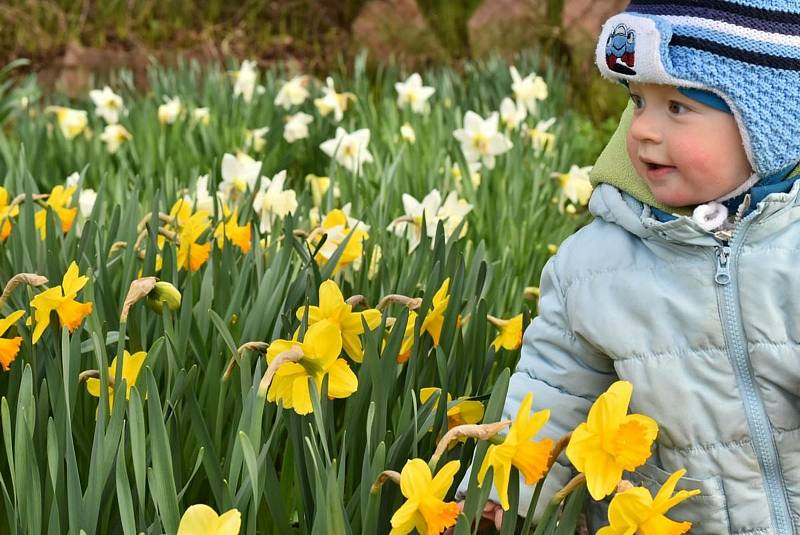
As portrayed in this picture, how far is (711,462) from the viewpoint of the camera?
1.43 metres

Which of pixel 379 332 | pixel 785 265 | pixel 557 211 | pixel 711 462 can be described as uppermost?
pixel 785 265

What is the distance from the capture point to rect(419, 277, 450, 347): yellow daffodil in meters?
1.66

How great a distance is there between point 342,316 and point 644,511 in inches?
19.0

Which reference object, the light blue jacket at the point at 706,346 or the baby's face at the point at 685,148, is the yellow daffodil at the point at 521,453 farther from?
the baby's face at the point at 685,148

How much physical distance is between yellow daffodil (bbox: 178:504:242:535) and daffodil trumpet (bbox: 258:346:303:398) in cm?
17

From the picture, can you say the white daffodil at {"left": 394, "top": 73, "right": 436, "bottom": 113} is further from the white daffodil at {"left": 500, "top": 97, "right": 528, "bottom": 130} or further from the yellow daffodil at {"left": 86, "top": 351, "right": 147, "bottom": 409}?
the yellow daffodil at {"left": 86, "top": 351, "right": 147, "bottom": 409}

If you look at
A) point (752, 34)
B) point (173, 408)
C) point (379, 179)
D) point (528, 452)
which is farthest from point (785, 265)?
point (379, 179)

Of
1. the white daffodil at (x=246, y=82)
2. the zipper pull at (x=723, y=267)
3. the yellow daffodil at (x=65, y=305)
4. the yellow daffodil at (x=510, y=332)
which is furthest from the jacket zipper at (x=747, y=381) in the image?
the white daffodil at (x=246, y=82)

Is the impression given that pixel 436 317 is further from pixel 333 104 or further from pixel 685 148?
pixel 333 104

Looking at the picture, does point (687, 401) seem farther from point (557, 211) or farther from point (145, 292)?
point (557, 211)

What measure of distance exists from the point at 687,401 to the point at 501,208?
5.25 feet

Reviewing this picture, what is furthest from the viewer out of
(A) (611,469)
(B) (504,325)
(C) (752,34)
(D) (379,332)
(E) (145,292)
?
(B) (504,325)

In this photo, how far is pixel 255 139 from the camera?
3664mm

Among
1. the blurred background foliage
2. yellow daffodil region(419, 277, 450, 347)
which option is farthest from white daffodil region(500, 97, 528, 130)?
yellow daffodil region(419, 277, 450, 347)
